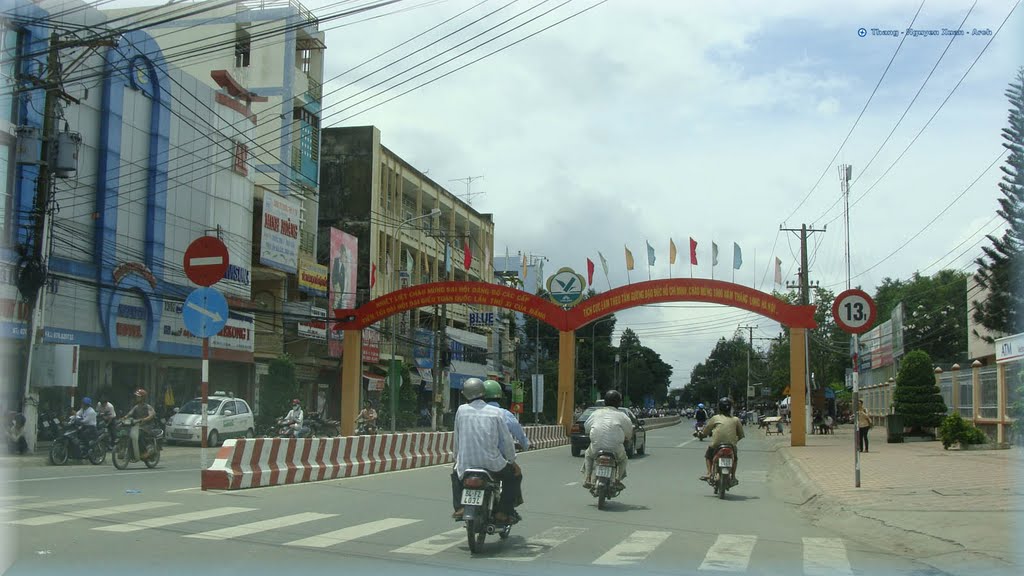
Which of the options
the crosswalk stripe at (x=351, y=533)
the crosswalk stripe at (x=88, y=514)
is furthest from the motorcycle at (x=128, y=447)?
the crosswalk stripe at (x=351, y=533)

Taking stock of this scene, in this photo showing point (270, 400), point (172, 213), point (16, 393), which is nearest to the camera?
point (16, 393)

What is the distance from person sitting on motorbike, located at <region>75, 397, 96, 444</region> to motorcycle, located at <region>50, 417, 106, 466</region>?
22 mm

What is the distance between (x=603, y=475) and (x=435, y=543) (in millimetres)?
3858

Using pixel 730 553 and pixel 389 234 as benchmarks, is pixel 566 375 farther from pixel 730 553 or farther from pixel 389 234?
pixel 730 553

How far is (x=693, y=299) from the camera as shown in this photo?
110ft

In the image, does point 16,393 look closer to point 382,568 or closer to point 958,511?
point 382,568

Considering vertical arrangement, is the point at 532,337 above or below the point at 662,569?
above

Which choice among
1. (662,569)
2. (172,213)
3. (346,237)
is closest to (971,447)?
(662,569)

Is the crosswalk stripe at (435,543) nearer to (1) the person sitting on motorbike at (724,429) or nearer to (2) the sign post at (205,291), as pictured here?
(2) the sign post at (205,291)

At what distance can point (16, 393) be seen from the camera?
78.1ft

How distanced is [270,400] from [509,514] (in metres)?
31.1

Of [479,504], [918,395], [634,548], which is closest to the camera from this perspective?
[479,504]

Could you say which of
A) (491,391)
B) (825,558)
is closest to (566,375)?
(491,391)

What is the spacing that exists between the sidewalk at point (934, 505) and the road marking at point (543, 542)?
3374mm
